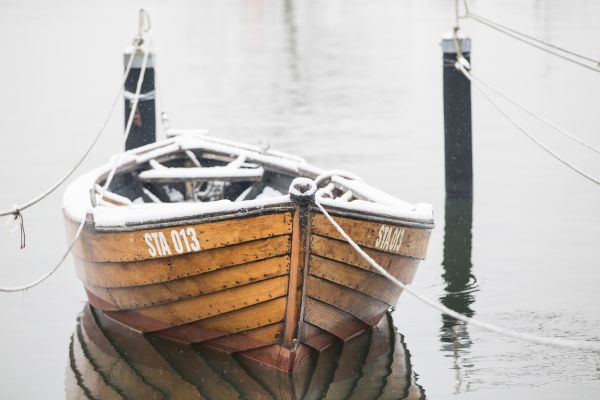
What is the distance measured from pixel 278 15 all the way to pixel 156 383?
4487cm

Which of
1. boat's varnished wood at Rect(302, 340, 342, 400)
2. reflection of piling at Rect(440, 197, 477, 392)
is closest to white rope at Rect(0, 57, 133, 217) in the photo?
boat's varnished wood at Rect(302, 340, 342, 400)

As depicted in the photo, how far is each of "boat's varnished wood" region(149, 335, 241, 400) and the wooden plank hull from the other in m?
0.13

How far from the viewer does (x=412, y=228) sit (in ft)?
28.6

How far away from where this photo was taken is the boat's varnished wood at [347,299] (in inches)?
332

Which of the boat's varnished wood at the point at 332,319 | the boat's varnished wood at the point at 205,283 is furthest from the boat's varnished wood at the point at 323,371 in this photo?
the boat's varnished wood at the point at 205,283

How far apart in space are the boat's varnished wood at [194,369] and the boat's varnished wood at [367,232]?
4.90ft

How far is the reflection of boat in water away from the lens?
27.8 ft

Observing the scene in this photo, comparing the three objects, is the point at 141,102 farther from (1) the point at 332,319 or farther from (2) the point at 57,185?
(1) the point at 332,319

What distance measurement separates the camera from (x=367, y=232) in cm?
841

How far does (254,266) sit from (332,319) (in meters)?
0.95

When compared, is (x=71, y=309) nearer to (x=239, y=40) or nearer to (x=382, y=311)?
(x=382, y=311)

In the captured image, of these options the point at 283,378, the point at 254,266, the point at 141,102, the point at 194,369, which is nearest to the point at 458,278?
the point at 283,378

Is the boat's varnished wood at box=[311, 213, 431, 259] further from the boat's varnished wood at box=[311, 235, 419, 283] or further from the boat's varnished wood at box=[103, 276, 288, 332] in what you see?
the boat's varnished wood at box=[103, 276, 288, 332]

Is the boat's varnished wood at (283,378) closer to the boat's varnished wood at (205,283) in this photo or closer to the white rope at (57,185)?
the boat's varnished wood at (205,283)
